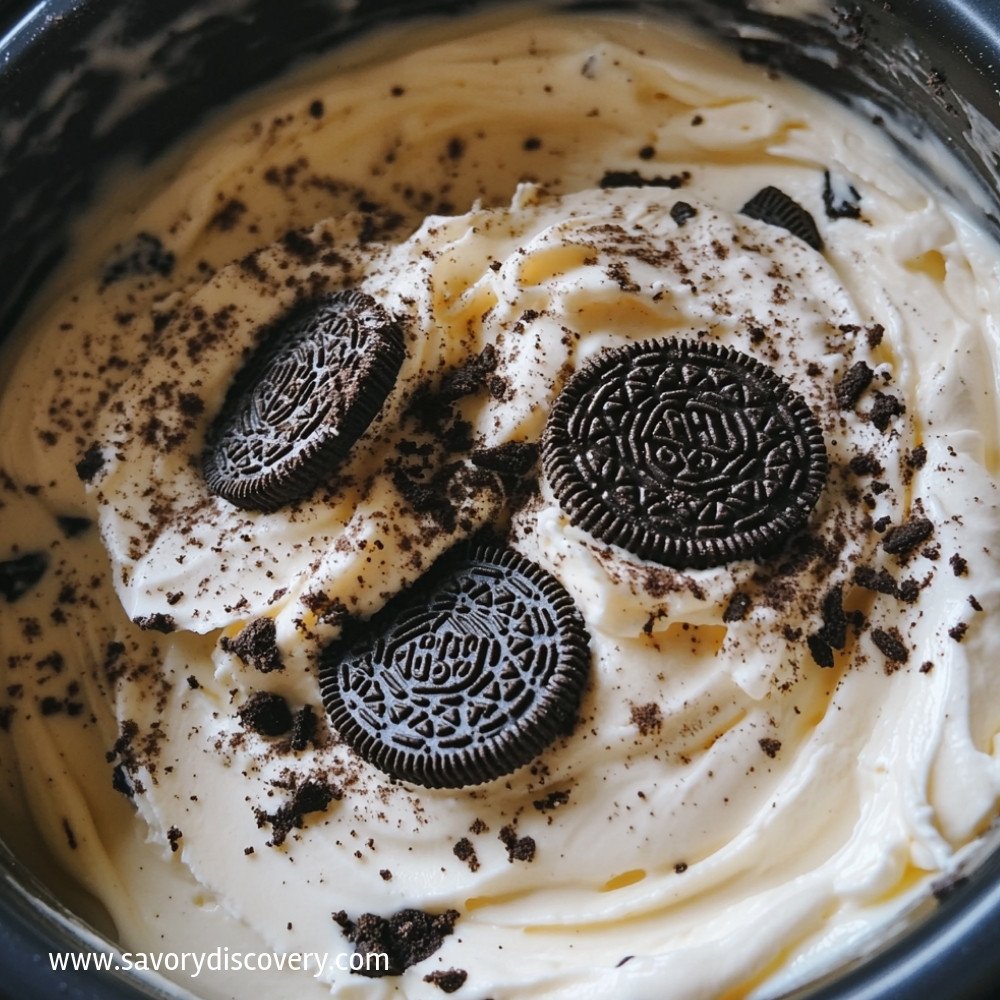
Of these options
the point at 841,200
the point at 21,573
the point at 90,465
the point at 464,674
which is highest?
the point at 841,200

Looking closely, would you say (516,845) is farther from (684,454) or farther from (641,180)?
(641,180)

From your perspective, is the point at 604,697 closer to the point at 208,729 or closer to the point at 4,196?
the point at 208,729

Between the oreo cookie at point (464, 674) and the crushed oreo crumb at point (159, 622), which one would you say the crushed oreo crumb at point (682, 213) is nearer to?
the oreo cookie at point (464, 674)

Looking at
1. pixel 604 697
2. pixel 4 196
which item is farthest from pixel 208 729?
pixel 4 196

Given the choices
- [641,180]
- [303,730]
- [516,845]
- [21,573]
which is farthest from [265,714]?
[641,180]

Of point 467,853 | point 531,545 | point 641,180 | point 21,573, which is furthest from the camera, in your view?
point 641,180

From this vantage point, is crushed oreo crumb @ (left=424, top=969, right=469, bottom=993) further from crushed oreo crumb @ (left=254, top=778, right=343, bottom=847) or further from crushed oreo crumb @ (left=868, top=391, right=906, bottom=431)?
crushed oreo crumb @ (left=868, top=391, right=906, bottom=431)

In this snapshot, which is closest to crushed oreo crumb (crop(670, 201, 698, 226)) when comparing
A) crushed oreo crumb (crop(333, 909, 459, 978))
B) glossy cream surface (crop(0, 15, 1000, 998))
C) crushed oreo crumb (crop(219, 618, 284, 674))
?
glossy cream surface (crop(0, 15, 1000, 998))
